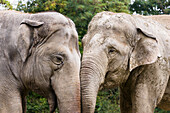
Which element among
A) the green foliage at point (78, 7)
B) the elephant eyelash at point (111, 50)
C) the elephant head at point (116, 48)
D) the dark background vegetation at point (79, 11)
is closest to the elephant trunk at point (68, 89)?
the elephant head at point (116, 48)

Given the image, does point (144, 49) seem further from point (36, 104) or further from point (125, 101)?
point (36, 104)

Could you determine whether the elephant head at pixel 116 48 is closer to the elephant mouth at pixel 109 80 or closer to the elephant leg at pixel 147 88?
the elephant mouth at pixel 109 80

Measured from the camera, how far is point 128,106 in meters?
6.71

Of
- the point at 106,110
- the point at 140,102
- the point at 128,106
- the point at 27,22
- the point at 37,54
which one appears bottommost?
the point at 106,110

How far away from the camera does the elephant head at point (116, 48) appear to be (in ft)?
18.4

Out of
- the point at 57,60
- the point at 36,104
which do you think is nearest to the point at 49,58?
the point at 57,60

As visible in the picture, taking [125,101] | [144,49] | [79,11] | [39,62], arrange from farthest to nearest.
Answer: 1. [79,11]
2. [125,101]
3. [144,49]
4. [39,62]

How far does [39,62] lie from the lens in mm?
4625

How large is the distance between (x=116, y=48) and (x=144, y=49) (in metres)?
0.52

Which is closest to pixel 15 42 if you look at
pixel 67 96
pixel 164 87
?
pixel 67 96

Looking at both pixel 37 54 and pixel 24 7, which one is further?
pixel 24 7

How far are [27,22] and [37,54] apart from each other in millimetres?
419

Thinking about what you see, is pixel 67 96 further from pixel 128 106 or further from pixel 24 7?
pixel 24 7

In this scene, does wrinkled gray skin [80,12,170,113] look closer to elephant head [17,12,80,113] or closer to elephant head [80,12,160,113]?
elephant head [80,12,160,113]
